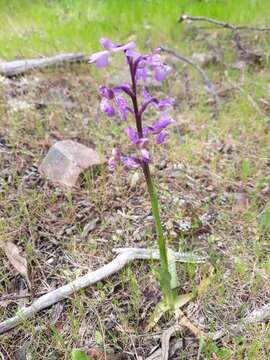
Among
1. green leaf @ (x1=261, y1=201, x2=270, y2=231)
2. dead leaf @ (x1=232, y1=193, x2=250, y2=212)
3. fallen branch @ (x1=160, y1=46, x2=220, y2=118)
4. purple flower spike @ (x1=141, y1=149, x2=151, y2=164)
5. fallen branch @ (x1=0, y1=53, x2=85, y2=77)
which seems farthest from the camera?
fallen branch @ (x1=0, y1=53, x2=85, y2=77)

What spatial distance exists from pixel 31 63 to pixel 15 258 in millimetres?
2297

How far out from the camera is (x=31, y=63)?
3.75 meters

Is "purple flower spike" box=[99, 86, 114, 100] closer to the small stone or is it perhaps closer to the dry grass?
the dry grass

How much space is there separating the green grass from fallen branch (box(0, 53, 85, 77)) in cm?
16

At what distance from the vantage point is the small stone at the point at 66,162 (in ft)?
8.48

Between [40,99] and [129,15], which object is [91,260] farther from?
[129,15]

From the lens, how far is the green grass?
4242mm

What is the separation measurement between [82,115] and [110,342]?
6.72 ft

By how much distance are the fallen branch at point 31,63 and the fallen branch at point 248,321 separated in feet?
9.79

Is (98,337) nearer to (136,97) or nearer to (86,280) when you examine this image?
(86,280)

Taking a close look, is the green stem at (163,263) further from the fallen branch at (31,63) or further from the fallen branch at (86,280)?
the fallen branch at (31,63)

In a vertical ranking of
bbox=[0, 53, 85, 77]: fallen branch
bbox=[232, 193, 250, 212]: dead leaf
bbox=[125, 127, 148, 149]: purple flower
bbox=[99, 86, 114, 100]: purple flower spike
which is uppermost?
→ bbox=[99, 86, 114, 100]: purple flower spike

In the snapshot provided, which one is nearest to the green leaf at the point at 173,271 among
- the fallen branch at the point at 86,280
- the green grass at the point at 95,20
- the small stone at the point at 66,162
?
the fallen branch at the point at 86,280

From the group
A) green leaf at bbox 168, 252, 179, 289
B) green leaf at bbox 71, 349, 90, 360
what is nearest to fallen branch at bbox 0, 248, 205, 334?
green leaf at bbox 168, 252, 179, 289
